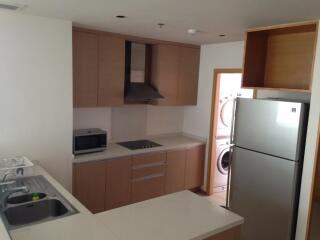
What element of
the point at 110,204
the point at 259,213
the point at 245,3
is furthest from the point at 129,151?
the point at 245,3

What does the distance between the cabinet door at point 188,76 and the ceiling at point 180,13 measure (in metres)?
1.16

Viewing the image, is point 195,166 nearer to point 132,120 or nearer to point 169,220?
point 132,120

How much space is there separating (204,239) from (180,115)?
3.23 m

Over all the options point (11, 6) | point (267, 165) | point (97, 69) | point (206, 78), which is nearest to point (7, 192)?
point (11, 6)

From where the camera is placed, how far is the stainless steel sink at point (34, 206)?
194cm

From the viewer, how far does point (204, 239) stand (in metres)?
1.71

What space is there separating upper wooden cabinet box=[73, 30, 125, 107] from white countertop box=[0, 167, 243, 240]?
1.65 metres

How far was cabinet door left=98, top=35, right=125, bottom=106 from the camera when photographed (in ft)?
11.6

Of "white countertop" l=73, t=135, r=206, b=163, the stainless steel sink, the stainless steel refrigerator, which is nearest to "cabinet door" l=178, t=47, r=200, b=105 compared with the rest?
"white countertop" l=73, t=135, r=206, b=163

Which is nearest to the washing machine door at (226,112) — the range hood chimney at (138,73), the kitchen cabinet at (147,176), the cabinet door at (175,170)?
the cabinet door at (175,170)

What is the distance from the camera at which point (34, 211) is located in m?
2.04

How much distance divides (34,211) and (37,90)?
48.9 inches

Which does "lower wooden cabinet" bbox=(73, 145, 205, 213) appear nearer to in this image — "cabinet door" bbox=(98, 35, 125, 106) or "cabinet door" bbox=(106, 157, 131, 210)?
"cabinet door" bbox=(106, 157, 131, 210)

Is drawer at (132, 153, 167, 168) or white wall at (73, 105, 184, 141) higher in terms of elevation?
white wall at (73, 105, 184, 141)
